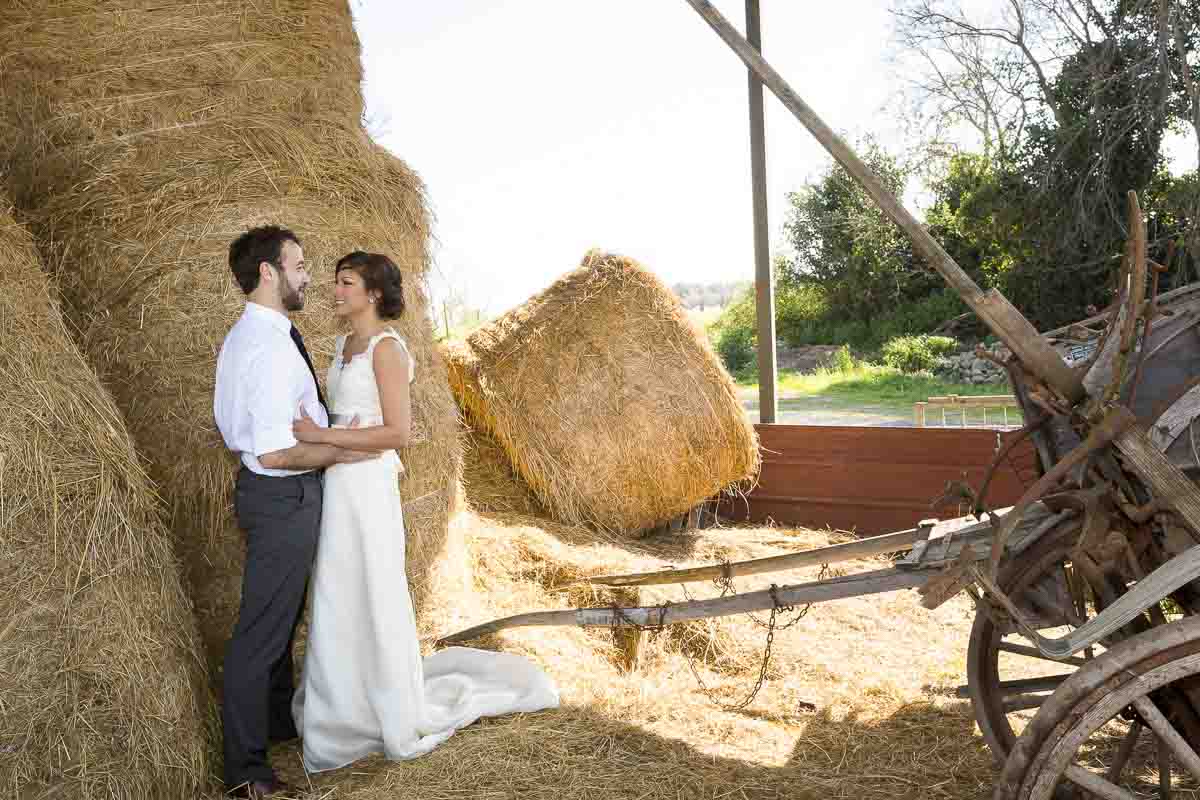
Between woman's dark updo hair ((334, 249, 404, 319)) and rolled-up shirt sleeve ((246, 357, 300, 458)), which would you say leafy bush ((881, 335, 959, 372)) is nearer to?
woman's dark updo hair ((334, 249, 404, 319))

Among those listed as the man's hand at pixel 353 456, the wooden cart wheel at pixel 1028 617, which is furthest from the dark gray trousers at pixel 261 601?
the wooden cart wheel at pixel 1028 617

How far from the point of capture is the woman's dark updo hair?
3256mm

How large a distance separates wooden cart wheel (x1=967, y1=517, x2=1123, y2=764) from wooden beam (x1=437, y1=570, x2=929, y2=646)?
23 centimetres

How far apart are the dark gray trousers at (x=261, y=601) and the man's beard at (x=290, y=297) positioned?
1.60ft

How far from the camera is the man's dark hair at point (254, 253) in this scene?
3.00 metres

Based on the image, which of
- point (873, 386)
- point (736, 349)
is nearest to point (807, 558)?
point (873, 386)

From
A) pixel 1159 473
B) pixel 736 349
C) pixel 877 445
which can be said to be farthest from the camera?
pixel 736 349

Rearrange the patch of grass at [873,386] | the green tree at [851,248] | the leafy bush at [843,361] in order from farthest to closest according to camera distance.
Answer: the green tree at [851,248] → the leafy bush at [843,361] → the patch of grass at [873,386]

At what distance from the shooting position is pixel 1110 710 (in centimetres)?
204

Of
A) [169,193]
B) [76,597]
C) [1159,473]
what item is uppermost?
[169,193]

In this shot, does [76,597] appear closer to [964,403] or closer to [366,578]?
[366,578]

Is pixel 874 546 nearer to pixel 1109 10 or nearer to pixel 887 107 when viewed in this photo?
pixel 1109 10

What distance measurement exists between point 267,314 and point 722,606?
1573mm

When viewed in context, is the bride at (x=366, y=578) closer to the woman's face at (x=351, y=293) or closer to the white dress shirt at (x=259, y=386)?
the woman's face at (x=351, y=293)
